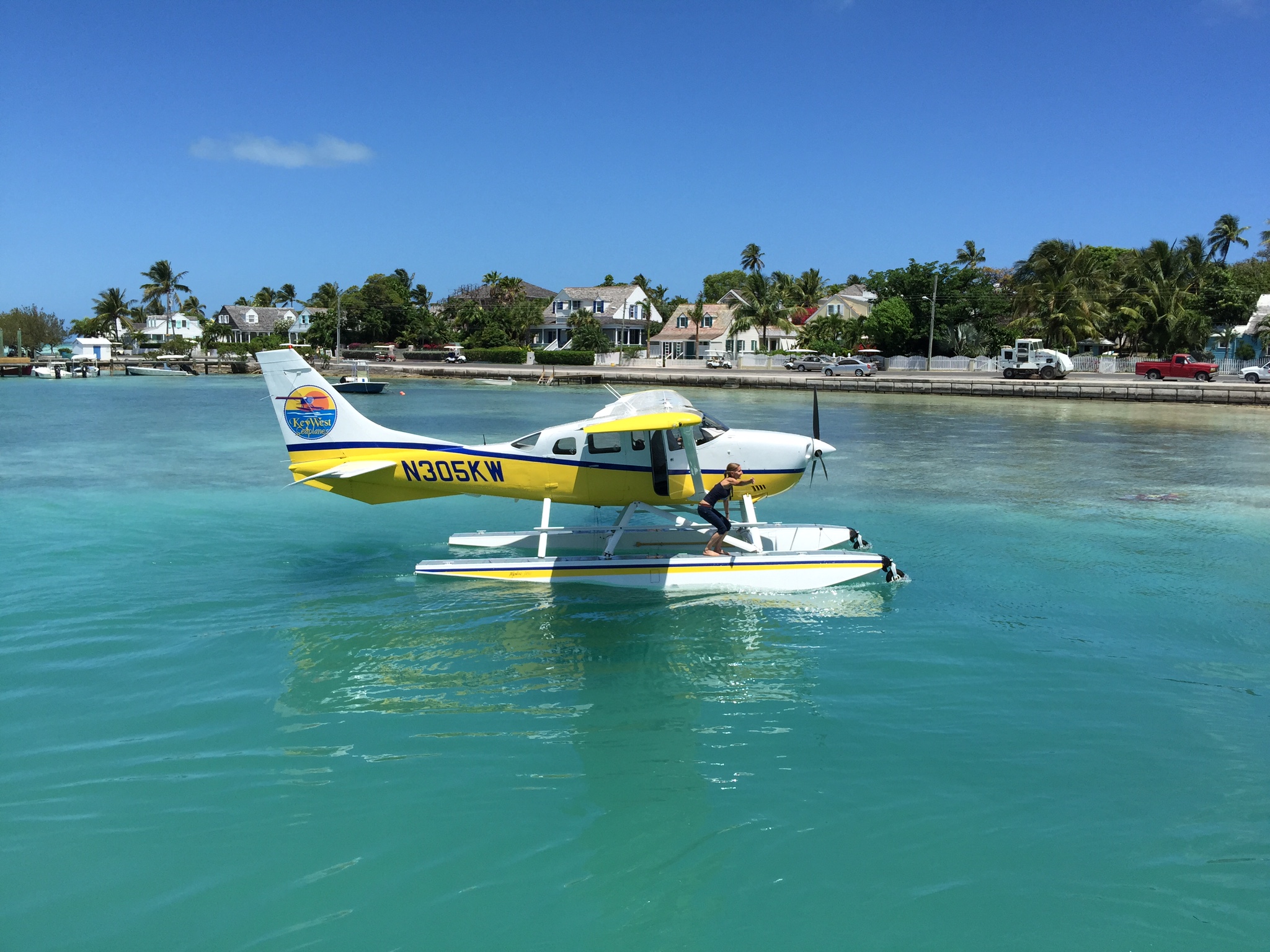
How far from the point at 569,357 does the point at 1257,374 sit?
50183 millimetres

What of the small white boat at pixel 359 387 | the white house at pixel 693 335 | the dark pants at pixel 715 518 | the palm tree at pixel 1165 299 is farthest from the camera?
the white house at pixel 693 335

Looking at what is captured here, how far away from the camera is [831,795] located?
6.59m

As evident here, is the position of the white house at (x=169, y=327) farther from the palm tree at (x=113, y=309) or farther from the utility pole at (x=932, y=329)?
the utility pole at (x=932, y=329)

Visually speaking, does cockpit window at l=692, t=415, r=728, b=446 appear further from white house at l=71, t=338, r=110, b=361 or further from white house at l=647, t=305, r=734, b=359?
white house at l=71, t=338, r=110, b=361

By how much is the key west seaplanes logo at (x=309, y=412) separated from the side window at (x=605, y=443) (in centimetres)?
378

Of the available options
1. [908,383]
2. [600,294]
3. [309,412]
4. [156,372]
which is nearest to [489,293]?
[600,294]

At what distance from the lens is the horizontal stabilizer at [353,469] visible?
1231 cm

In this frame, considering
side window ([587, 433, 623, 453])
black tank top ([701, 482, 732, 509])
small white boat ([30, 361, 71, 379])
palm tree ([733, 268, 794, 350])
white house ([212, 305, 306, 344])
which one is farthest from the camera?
white house ([212, 305, 306, 344])

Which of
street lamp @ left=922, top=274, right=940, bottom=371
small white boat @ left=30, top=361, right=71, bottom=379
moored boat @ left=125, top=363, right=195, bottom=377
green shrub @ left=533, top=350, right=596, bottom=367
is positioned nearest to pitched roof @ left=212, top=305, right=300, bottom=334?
moored boat @ left=125, top=363, right=195, bottom=377

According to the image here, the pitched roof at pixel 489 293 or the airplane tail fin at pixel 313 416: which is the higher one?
the pitched roof at pixel 489 293

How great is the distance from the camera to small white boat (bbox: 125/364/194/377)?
77.9 meters

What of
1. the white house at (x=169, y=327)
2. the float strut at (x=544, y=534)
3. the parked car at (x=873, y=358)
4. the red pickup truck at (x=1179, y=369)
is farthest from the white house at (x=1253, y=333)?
the white house at (x=169, y=327)

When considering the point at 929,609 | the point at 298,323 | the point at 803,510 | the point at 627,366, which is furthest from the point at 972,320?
the point at 298,323

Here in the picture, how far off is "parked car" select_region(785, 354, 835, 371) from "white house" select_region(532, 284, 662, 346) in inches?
913
